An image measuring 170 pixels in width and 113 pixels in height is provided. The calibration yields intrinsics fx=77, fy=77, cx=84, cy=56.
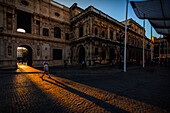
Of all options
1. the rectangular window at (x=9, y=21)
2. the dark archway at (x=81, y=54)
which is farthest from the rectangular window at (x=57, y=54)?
the rectangular window at (x=9, y=21)

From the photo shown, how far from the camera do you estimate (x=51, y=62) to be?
57.8ft

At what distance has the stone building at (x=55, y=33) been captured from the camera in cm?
1352

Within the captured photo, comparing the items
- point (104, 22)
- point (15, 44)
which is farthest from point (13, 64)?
point (104, 22)

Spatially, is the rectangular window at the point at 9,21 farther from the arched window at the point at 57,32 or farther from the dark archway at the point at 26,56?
the arched window at the point at 57,32

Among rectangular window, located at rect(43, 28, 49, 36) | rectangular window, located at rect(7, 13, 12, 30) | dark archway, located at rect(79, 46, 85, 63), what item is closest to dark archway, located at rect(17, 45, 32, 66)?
rectangular window, located at rect(7, 13, 12, 30)

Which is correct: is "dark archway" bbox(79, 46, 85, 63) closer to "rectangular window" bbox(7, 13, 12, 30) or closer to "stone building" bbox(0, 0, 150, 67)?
Answer: "stone building" bbox(0, 0, 150, 67)

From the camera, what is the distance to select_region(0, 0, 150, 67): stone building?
13.5 meters

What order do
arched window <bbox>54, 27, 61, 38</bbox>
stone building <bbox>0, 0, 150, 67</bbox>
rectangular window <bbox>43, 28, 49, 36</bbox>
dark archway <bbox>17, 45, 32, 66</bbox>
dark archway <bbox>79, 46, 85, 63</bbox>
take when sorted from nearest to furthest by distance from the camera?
stone building <bbox>0, 0, 150, 67</bbox> < dark archway <bbox>17, 45, 32, 66</bbox> < rectangular window <bbox>43, 28, 49, 36</bbox> < dark archway <bbox>79, 46, 85, 63</bbox> < arched window <bbox>54, 27, 61, 38</bbox>

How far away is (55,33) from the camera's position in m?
18.8

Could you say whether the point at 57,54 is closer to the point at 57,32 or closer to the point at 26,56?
the point at 57,32

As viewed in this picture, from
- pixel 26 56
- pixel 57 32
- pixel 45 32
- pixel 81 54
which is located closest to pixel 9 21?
pixel 45 32

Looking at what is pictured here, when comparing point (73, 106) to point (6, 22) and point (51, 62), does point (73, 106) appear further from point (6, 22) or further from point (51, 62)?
point (6, 22)

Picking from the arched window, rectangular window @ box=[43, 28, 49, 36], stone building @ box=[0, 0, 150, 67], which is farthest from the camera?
the arched window

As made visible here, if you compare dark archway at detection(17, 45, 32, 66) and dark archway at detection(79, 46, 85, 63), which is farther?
dark archway at detection(79, 46, 85, 63)
